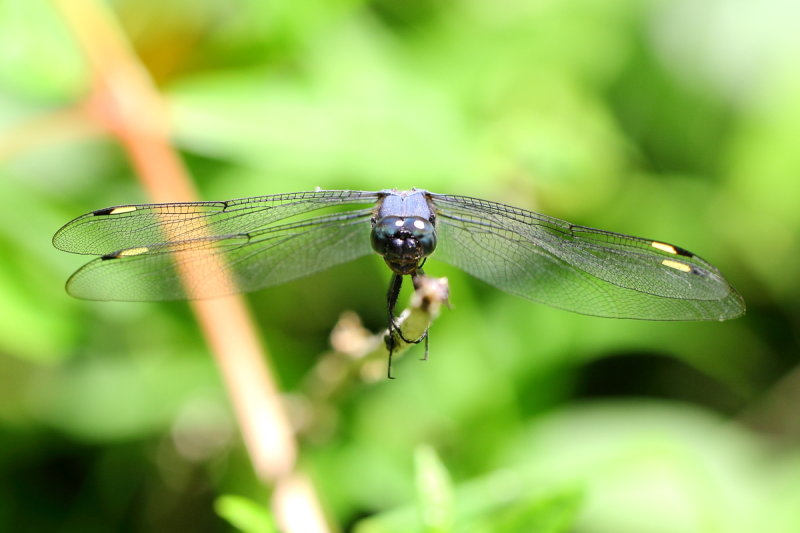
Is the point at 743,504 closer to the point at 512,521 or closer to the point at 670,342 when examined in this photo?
the point at 670,342

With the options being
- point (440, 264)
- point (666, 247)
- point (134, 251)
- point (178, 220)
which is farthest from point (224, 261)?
point (666, 247)

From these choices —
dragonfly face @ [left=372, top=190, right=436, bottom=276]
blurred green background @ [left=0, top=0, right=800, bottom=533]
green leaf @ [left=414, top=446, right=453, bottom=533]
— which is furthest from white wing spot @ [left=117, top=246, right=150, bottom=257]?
green leaf @ [left=414, top=446, right=453, bottom=533]

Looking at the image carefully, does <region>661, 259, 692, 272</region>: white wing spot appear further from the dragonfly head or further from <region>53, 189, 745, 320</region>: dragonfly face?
the dragonfly head

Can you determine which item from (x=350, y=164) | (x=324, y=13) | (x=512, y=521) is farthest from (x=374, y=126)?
(x=512, y=521)

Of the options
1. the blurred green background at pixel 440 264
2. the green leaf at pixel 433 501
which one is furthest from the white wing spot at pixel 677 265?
the green leaf at pixel 433 501

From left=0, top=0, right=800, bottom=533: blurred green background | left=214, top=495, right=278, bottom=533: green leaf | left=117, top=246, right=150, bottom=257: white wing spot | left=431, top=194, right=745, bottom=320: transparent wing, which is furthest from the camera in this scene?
left=0, top=0, right=800, bottom=533: blurred green background

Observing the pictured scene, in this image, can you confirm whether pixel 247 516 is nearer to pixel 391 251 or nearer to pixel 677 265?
pixel 391 251
